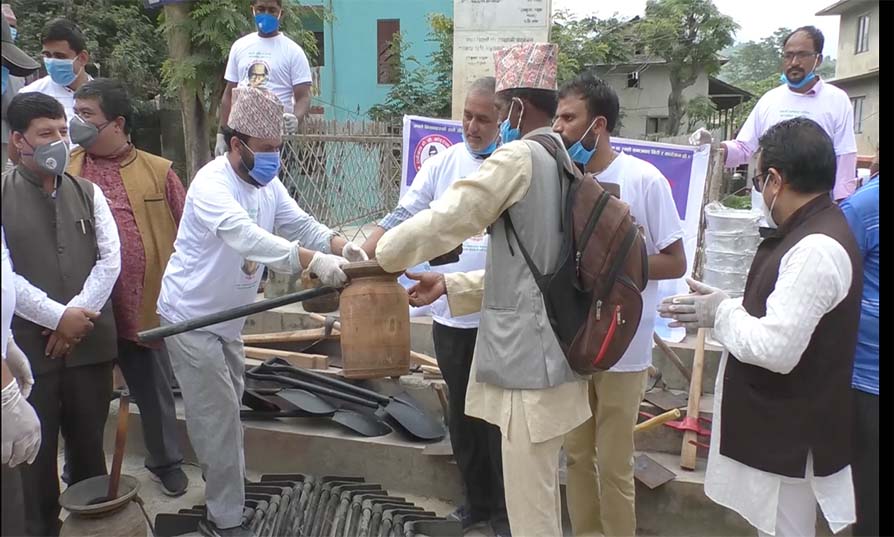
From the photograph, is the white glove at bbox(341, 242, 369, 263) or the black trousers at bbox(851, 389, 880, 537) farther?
the white glove at bbox(341, 242, 369, 263)

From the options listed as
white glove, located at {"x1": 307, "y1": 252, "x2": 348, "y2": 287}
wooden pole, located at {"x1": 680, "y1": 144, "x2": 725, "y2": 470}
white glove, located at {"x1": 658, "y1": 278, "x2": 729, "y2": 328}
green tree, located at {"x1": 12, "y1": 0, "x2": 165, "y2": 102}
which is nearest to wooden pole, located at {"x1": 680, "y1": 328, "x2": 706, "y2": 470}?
wooden pole, located at {"x1": 680, "y1": 144, "x2": 725, "y2": 470}

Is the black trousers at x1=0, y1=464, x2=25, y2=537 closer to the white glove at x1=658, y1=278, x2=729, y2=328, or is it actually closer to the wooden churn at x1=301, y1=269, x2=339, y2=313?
the white glove at x1=658, y1=278, x2=729, y2=328

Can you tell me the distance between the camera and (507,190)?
2266 mm

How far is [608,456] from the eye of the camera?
2.95 m

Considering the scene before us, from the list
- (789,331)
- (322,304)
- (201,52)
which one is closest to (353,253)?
(789,331)

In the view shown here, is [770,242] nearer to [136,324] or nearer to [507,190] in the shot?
[507,190]

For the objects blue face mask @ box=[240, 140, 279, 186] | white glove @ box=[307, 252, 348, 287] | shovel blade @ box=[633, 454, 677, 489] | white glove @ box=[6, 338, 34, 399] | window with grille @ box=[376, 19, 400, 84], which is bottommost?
shovel blade @ box=[633, 454, 677, 489]

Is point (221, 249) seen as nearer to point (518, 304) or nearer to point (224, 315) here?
point (224, 315)

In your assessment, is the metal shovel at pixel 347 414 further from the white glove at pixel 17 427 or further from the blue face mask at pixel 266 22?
the blue face mask at pixel 266 22

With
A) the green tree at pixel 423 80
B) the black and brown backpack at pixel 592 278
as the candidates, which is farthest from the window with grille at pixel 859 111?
the black and brown backpack at pixel 592 278

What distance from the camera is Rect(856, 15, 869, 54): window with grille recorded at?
2483 cm

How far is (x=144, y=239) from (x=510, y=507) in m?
2.64

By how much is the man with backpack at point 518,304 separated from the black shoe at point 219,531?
1626 mm

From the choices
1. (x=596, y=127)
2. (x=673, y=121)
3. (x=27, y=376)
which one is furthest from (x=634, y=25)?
(x=27, y=376)
